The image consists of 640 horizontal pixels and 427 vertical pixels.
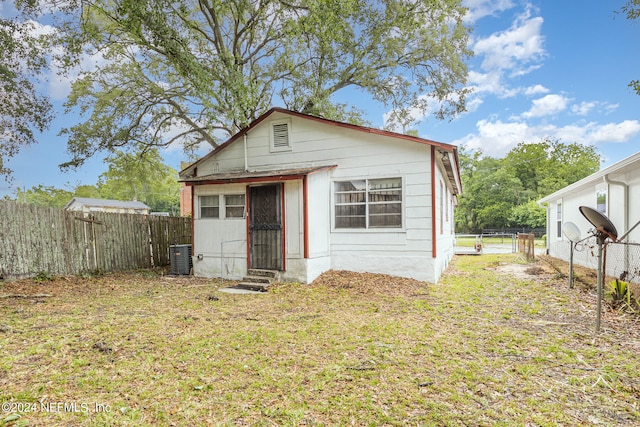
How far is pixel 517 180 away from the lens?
38688 mm

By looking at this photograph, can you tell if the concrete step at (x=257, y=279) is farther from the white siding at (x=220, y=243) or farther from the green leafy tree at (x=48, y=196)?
the green leafy tree at (x=48, y=196)

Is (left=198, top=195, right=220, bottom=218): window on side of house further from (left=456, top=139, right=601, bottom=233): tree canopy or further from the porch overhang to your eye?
(left=456, top=139, right=601, bottom=233): tree canopy

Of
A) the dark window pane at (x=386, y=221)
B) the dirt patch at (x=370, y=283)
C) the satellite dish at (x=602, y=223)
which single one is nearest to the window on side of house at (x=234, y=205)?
the dirt patch at (x=370, y=283)

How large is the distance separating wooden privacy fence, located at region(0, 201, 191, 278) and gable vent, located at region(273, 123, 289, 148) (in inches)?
209

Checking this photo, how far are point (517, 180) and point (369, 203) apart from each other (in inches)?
1427

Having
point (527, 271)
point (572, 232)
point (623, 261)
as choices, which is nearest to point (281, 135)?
point (572, 232)

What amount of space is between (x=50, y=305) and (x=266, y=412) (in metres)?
5.82

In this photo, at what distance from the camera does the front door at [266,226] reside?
900 cm

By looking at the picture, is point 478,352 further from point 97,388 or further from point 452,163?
point 452,163

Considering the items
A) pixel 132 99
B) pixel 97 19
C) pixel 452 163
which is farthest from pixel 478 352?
pixel 97 19

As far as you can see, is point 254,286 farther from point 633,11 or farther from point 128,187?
point 128,187

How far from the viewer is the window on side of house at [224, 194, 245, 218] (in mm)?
9586

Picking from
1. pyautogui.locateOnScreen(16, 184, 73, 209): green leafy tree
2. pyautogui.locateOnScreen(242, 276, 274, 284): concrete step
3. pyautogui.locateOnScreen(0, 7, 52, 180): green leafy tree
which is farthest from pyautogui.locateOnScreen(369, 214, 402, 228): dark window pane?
pyautogui.locateOnScreen(16, 184, 73, 209): green leafy tree

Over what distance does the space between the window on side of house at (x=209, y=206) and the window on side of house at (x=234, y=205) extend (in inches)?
12.1
